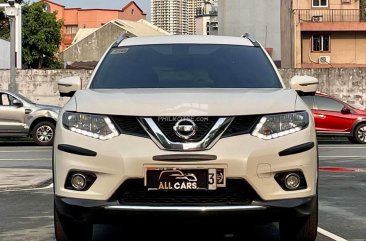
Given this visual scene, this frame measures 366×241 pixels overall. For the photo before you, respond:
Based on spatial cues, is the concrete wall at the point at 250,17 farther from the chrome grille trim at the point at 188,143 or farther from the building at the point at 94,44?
the chrome grille trim at the point at 188,143

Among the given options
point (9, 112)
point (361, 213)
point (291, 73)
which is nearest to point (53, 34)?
point (291, 73)

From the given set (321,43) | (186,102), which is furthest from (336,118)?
(321,43)

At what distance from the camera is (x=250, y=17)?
2840 inches

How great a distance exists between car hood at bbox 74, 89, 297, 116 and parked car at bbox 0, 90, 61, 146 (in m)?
15.9

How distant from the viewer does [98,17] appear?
404ft

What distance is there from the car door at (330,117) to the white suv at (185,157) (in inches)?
634

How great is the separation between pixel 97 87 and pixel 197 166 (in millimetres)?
1537

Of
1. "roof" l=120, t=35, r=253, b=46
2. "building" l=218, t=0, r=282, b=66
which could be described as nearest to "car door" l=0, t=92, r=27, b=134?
"roof" l=120, t=35, r=253, b=46

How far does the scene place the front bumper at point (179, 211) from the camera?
17.7 feet

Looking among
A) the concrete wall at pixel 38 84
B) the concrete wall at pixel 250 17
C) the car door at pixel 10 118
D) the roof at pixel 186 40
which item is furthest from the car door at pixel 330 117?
the concrete wall at pixel 250 17

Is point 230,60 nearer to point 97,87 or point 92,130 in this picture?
point 97,87

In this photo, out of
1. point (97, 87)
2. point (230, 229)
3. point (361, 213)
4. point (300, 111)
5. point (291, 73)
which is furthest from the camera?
point (291, 73)

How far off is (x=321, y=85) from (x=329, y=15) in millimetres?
27404

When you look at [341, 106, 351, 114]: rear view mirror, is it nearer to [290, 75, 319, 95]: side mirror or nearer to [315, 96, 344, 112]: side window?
[315, 96, 344, 112]: side window
